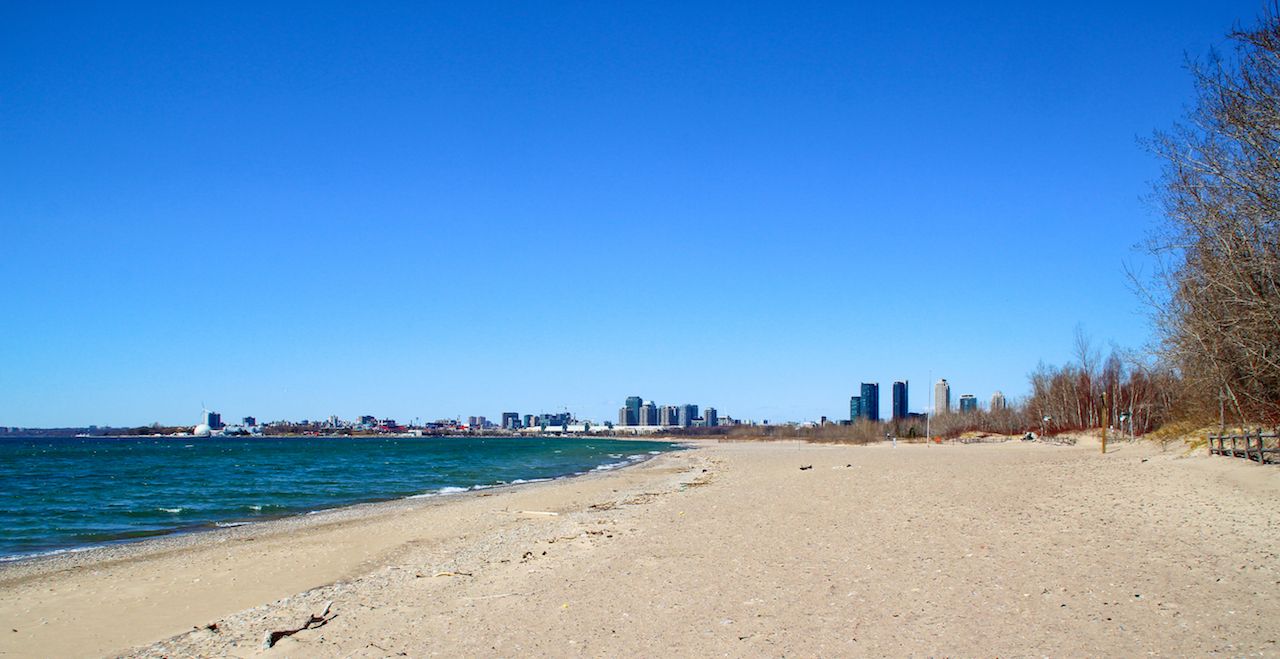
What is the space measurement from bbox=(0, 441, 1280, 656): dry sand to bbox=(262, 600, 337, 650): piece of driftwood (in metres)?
0.16

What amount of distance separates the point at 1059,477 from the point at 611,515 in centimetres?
1349

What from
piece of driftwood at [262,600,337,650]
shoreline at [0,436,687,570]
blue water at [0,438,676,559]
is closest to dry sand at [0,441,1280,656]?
piece of driftwood at [262,600,337,650]

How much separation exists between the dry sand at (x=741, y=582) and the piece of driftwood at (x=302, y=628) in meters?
0.16

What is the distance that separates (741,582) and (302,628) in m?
5.40

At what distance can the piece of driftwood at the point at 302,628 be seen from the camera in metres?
8.47

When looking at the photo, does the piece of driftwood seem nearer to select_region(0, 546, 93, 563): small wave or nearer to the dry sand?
the dry sand

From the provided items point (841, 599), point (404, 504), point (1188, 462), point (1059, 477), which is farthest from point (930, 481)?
point (404, 504)

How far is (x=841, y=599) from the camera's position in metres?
8.73

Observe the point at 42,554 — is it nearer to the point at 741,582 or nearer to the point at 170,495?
the point at 170,495

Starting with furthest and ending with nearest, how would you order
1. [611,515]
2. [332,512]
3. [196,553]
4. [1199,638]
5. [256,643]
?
[332,512]
[611,515]
[196,553]
[256,643]
[1199,638]

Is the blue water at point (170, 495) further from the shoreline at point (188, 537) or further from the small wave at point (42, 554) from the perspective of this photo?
the shoreline at point (188, 537)

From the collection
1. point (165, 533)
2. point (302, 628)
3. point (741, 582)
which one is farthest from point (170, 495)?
point (741, 582)

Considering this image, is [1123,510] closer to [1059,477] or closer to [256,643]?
[1059,477]

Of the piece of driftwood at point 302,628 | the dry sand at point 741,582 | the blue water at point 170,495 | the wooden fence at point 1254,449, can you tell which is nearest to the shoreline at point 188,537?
the dry sand at point 741,582
